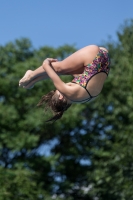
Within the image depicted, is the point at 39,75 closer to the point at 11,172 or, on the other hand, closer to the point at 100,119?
the point at 11,172

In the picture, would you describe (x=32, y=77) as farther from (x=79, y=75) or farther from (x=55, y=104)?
(x=79, y=75)

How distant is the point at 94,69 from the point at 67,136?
63.5 ft

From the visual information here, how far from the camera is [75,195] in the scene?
26.4 m

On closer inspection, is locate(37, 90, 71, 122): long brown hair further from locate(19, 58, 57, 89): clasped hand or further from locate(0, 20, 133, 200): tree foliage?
locate(0, 20, 133, 200): tree foliage

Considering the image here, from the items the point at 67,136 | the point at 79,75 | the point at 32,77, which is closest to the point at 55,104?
the point at 79,75

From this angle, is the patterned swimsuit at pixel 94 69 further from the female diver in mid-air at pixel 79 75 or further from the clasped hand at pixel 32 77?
the clasped hand at pixel 32 77

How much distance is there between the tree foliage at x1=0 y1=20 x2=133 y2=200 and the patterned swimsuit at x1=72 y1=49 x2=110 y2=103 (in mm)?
15523

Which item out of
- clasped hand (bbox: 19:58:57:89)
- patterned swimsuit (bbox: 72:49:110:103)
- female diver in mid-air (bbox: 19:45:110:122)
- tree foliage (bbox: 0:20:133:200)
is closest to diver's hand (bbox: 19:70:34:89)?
clasped hand (bbox: 19:58:57:89)

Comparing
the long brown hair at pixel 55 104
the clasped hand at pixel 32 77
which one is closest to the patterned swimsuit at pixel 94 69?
the long brown hair at pixel 55 104

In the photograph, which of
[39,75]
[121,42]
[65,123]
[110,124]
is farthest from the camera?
[121,42]

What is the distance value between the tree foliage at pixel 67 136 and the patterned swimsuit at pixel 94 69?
15523mm

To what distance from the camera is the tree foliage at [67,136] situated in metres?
23.9

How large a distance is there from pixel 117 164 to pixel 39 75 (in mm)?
17659

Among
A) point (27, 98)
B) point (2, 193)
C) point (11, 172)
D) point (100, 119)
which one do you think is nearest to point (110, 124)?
point (100, 119)
